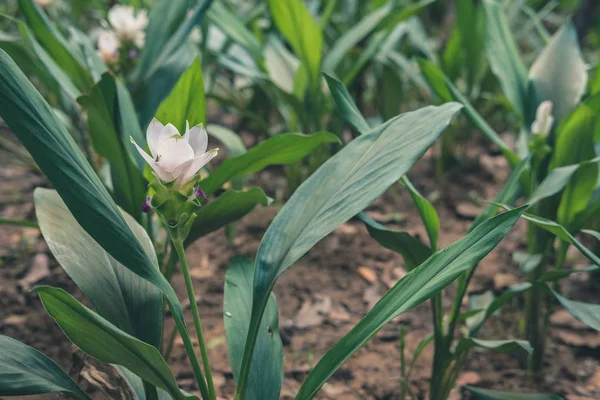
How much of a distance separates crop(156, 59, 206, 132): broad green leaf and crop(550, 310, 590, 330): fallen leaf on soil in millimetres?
874

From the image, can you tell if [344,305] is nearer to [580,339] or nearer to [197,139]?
[580,339]

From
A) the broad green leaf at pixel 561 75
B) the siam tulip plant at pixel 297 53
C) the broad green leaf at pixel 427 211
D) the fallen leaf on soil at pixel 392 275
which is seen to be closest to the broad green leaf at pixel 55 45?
the siam tulip plant at pixel 297 53

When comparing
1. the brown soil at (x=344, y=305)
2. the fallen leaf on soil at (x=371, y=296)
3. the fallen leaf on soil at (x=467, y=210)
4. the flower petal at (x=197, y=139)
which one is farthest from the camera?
the fallen leaf on soil at (x=467, y=210)

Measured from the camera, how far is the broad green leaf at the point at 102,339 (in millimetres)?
566

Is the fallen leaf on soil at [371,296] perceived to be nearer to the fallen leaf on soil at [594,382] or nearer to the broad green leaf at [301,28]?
the fallen leaf on soil at [594,382]

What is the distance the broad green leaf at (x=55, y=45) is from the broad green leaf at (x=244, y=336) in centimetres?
53

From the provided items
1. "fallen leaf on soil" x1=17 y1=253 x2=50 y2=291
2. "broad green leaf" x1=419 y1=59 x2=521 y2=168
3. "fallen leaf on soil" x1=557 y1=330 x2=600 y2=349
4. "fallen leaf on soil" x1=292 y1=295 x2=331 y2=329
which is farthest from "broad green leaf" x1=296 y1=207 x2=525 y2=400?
"fallen leaf on soil" x1=17 y1=253 x2=50 y2=291

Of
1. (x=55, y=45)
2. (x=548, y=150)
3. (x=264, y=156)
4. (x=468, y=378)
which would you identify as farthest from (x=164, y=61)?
(x=468, y=378)

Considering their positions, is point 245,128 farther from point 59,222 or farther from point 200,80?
point 59,222

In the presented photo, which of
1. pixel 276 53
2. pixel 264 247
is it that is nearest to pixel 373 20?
pixel 276 53

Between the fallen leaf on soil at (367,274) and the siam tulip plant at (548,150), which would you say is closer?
the siam tulip plant at (548,150)

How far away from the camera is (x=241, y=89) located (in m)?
2.09

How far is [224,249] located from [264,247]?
31.7 inches

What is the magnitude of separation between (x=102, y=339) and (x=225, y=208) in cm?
31
